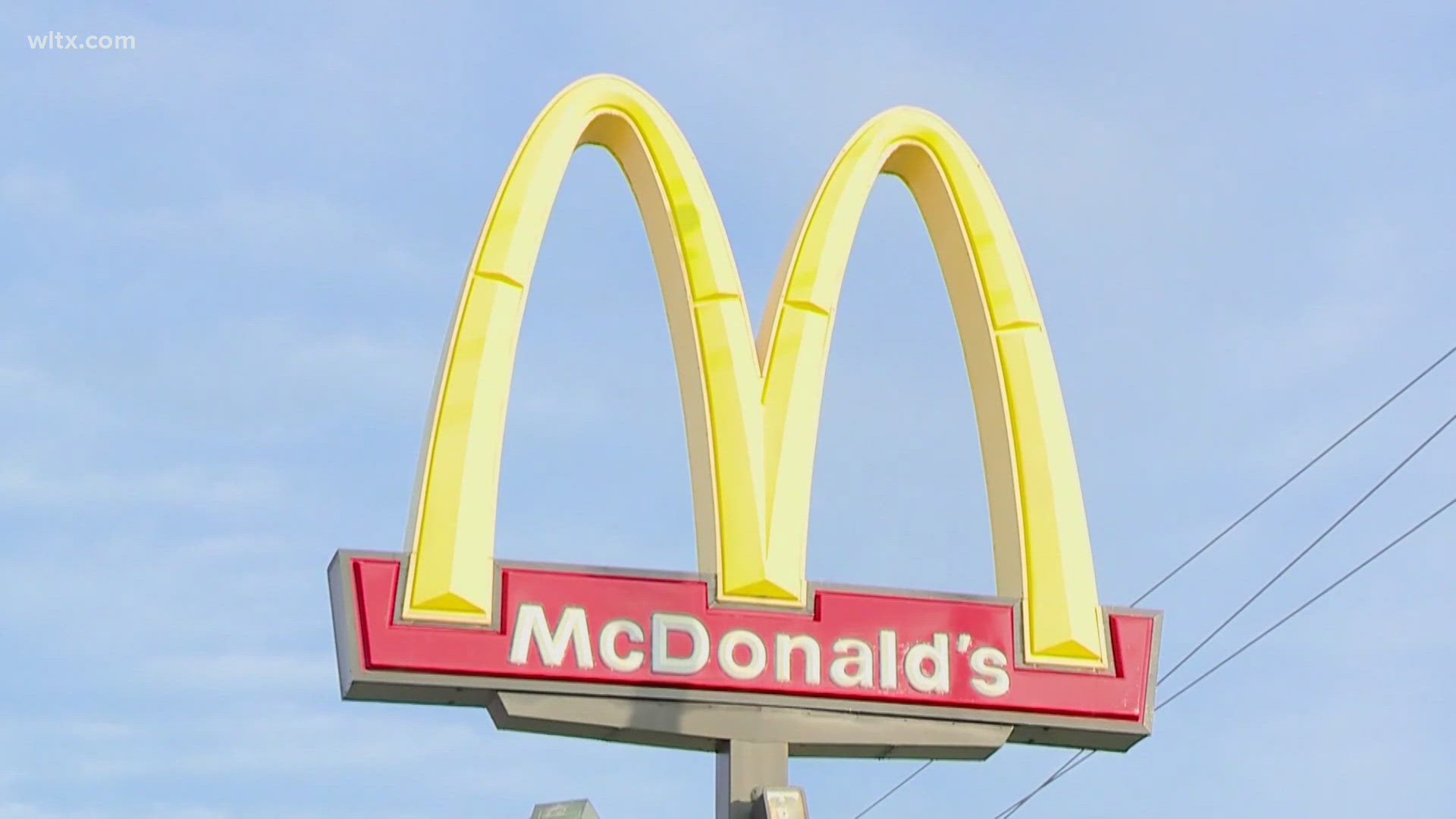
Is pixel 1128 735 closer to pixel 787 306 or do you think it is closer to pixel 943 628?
pixel 943 628

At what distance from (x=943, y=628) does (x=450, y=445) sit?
3.09m

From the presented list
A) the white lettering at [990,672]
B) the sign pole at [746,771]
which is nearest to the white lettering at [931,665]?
the white lettering at [990,672]

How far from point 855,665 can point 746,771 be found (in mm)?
898

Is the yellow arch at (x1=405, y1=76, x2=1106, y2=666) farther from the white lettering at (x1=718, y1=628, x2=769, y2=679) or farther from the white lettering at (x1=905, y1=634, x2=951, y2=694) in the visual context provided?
the white lettering at (x1=905, y1=634, x2=951, y2=694)

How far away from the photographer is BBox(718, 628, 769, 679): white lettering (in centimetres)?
1406

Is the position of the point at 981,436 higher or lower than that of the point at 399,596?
higher

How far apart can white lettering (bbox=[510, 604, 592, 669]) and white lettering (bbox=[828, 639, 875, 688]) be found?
1.45 metres

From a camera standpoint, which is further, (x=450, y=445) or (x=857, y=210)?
(x=857, y=210)

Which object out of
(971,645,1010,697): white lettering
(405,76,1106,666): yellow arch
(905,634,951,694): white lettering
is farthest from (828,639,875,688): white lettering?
(971,645,1010,697): white lettering

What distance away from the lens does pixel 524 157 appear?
14.4 m

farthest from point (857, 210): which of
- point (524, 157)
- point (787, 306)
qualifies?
point (524, 157)

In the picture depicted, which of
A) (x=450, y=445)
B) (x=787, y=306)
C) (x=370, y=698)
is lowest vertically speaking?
(x=370, y=698)

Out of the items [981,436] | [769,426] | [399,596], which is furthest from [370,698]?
[981,436]

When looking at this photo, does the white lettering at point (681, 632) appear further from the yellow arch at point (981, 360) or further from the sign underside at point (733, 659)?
the yellow arch at point (981, 360)
